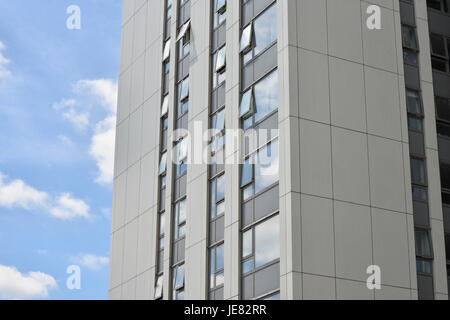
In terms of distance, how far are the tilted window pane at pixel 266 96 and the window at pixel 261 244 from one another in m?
4.18

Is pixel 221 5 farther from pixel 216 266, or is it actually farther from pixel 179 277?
pixel 179 277

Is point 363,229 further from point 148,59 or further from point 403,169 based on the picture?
point 148,59

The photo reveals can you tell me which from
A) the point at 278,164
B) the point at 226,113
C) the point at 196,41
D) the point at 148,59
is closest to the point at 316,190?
the point at 278,164

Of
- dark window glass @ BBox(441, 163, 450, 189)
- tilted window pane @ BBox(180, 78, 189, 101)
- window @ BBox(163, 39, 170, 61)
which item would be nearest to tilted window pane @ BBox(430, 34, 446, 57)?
dark window glass @ BBox(441, 163, 450, 189)

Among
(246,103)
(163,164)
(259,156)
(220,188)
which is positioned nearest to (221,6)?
(246,103)

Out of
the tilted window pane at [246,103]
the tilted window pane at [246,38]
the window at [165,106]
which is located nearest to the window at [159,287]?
the window at [165,106]

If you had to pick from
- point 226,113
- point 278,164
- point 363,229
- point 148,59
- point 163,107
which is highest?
point 148,59

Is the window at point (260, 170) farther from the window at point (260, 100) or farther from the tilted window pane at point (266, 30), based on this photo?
the tilted window pane at point (266, 30)

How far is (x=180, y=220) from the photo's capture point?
36.9 metres

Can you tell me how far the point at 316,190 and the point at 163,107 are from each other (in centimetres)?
1372

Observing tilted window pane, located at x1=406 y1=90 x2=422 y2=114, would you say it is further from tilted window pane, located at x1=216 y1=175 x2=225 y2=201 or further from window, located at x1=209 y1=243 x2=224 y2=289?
window, located at x1=209 y1=243 x2=224 y2=289

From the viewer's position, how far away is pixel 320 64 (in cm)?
3098
